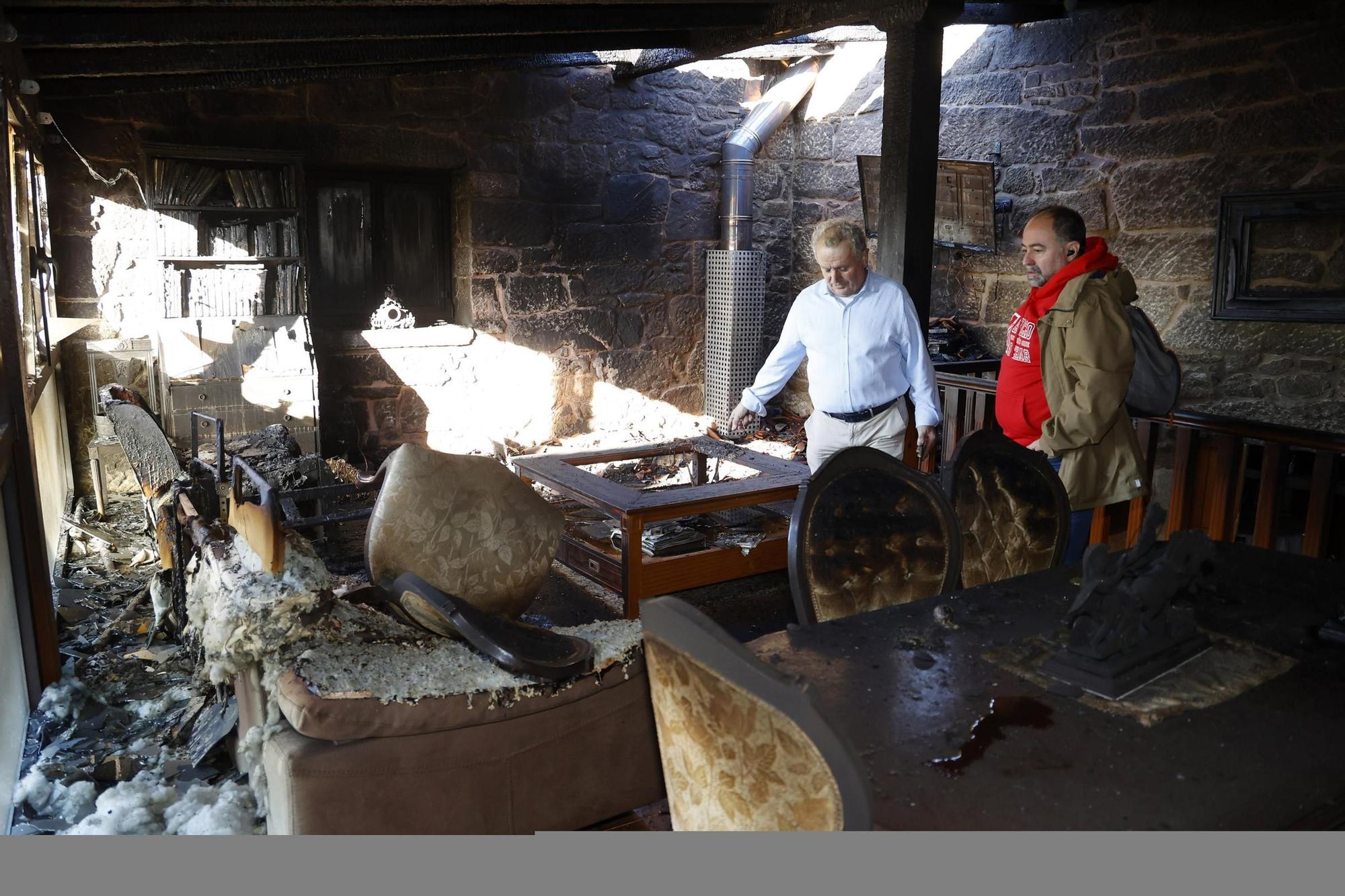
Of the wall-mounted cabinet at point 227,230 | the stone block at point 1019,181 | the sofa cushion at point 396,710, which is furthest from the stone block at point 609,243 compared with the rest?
the sofa cushion at point 396,710

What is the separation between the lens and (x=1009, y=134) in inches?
232

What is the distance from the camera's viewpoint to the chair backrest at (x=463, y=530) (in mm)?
2398

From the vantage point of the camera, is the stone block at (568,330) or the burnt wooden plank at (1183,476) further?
the stone block at (568,330)

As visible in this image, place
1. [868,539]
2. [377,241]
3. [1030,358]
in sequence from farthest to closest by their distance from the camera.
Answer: [377,241]
[1030,358]
[868,539]

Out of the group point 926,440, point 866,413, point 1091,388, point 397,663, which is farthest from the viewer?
point 866,413

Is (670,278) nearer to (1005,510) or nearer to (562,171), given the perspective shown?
(562,171)

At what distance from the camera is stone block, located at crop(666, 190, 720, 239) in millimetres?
7238

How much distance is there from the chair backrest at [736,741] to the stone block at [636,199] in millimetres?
5889

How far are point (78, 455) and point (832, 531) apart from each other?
187 inches

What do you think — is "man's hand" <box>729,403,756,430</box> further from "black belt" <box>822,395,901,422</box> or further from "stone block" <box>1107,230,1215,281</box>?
"stone block" <box>1107,230,1215,281</box>

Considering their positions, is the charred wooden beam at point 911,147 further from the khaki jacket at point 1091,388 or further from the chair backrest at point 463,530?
the chair backrest at point 463,530

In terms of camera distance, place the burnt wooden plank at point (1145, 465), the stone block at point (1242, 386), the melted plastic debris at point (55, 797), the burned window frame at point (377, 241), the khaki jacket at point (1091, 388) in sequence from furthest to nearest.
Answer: the burned window frame at point (377, 241) → the stone block at point (1242, 386) → the burnt wooden plank at point (1145, 465) → the khaki jacket at point (1091, 388) → the melted plastic debris at point (55, 797)

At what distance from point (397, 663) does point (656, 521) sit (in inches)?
74.7

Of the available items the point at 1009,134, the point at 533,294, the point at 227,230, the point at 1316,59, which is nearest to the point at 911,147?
the point at 1316,59
